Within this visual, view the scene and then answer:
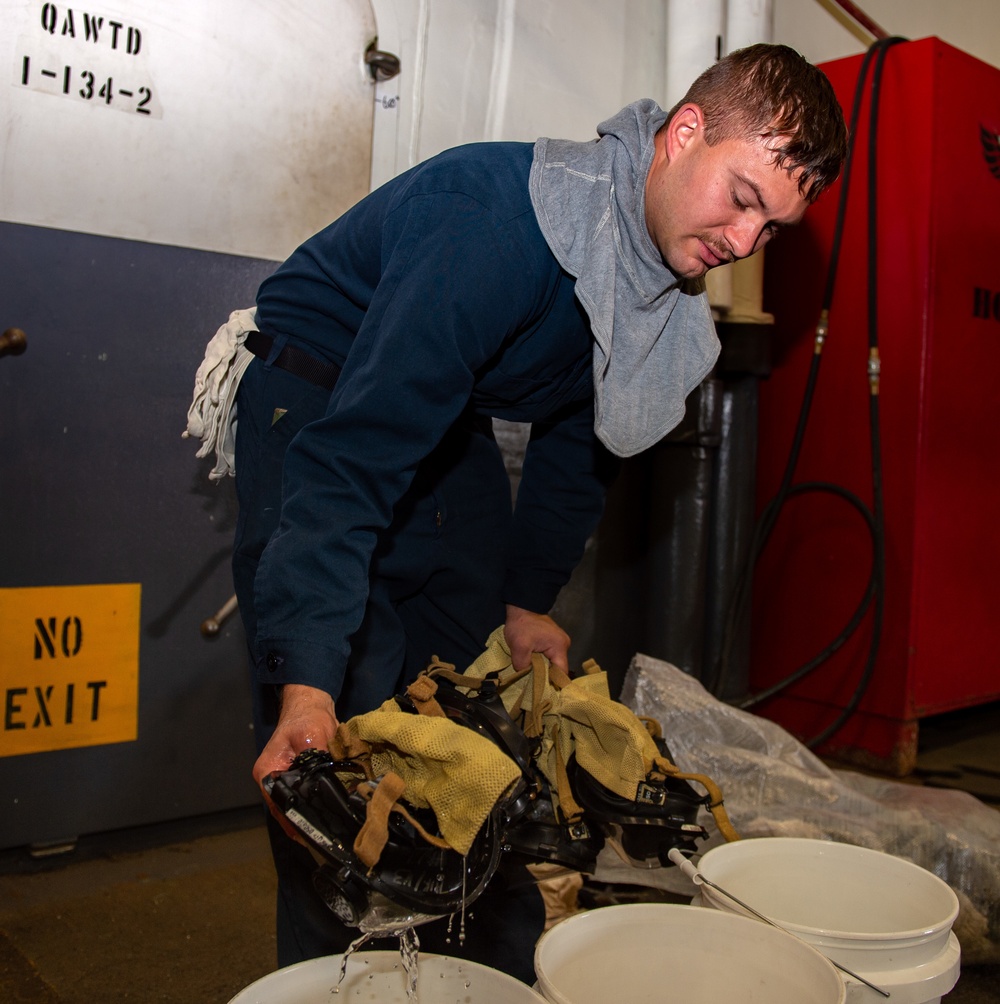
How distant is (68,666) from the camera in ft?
5.68

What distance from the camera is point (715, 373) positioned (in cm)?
234

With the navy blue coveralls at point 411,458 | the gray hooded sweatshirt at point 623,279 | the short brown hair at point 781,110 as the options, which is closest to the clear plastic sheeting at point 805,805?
the navy blue coveralls at point 411,458

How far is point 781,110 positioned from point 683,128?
10 centimetres

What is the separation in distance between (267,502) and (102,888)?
1011 millimetres

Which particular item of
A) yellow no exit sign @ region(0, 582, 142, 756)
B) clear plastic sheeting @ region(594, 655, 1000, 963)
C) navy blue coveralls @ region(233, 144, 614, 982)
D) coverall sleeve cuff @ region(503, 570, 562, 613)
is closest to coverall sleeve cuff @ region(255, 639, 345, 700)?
navy blue coveralls @ region(233, 144, 614, 982)

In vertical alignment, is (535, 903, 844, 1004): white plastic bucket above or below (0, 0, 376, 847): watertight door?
below

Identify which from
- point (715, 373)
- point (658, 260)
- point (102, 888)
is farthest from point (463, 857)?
point (715, 373)

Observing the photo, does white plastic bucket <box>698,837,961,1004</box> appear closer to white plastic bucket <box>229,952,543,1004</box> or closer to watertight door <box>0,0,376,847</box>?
white plastic bucket <box>229,952,543,1004</box>

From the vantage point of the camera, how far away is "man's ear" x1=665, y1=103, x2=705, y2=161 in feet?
3.23

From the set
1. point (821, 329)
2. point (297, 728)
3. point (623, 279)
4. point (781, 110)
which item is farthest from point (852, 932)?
point (821, 329)

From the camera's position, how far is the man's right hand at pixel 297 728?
801 mm

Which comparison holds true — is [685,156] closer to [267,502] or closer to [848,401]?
[267,502]

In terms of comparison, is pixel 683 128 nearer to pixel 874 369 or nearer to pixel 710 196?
pixel 710 196

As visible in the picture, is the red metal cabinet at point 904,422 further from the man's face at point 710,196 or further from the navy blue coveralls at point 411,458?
the man's face at point 710,196
